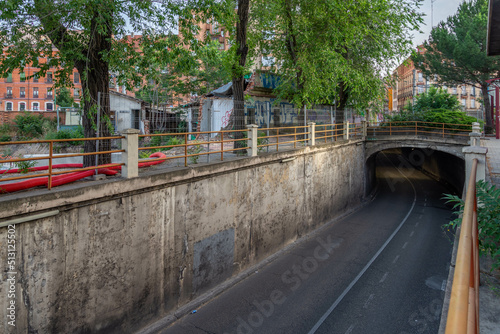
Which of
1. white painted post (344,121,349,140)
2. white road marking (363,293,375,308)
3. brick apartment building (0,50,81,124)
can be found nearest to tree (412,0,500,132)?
white painted post (344,121,349,140)

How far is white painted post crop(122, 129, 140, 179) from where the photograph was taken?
322 inches

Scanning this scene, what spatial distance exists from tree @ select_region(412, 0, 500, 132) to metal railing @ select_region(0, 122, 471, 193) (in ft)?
28.7

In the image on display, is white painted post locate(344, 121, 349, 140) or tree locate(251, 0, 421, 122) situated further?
white painted post locate(344, 121, 349, 140)

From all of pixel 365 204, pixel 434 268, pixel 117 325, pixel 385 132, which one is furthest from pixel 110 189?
pixel 385 132

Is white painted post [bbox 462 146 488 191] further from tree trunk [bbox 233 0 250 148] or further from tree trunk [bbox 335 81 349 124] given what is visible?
tree trunk [bbox 335 81 349 124]

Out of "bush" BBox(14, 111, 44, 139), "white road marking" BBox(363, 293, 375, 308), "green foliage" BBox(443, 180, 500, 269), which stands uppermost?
"bush" BBox(14, 111, 44, 139)

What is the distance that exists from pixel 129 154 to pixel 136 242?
217 centimetres

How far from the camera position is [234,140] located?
1161cm

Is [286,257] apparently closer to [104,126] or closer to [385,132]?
[104,126]

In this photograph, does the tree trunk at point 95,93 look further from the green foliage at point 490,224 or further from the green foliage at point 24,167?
the green foliage at point 490,224

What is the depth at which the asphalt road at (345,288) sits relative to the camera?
9.34 metres

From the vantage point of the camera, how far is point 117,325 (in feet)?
26.2

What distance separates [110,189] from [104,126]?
3.36 meters

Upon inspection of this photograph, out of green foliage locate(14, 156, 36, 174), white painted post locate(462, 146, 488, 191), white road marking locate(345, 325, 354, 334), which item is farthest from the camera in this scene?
white road marking locate(345, 325, 354, 334)
